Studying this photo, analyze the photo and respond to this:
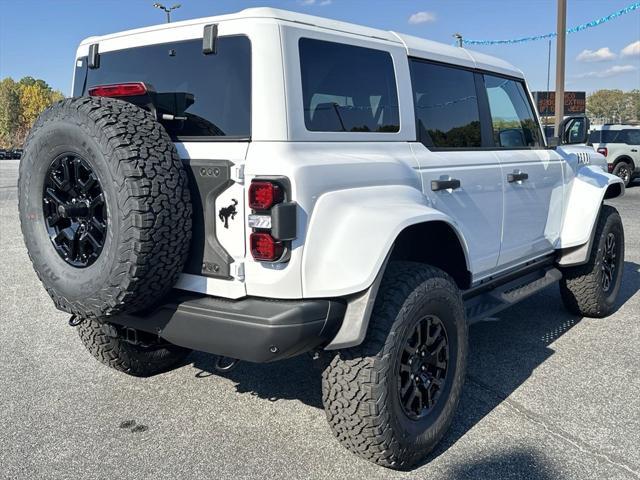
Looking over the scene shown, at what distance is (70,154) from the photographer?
258 cm

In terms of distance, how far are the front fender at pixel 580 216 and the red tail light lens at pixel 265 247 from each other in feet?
10.0

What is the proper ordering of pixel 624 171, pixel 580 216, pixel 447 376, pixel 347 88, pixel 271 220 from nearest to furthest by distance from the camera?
pixel 271 220 → pixel 347 88 → pixel 447 376 → pixel 580 216 → pixel 624 171

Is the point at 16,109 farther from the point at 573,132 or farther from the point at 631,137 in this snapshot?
the point at 573,132

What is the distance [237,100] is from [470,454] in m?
2.01

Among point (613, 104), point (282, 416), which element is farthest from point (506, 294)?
point (613, 104)

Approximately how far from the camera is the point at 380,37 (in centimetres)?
310

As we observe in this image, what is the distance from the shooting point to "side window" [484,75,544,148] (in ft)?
13.4

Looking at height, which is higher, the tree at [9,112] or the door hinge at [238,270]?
the tree at [9,112]

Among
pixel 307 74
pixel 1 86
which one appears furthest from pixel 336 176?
pixel 1 86

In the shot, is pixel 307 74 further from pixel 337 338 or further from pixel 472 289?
pixel 472 289

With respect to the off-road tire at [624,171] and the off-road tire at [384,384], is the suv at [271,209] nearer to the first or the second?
the off-road tire at [384,384]

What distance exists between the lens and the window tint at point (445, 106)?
3338 millimetres

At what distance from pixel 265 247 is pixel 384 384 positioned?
808 mm

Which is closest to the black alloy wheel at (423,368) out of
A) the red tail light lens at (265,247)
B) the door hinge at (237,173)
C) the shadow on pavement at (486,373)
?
the shadow on pavement at (486,373)
